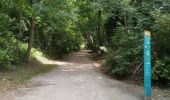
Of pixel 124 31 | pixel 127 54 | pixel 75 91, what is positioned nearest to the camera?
pixel 75 91

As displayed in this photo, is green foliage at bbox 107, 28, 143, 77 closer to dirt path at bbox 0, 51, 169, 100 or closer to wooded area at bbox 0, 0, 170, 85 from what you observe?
wooded area at bbox 0, 0, 170, 85

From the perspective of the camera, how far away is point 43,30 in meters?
24.6

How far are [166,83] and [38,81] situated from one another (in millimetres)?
5355

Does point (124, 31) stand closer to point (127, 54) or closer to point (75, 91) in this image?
point (127, 54)

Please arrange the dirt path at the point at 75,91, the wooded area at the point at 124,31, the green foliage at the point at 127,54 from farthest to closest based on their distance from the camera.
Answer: the green foliage at the point at 127,54 < the wooded area at the point at 124,31 < the dirt path at the point at 75,91

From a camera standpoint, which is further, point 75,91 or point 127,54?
point 127,54

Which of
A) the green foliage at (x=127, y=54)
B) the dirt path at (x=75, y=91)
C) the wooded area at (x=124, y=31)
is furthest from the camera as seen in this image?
the green foliage at (x=127, y=54)

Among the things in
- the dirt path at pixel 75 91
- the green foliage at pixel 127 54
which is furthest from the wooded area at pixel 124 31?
the dirt path at pixel 75 91

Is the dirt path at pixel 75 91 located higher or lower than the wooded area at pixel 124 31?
lower

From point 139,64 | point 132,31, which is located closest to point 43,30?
point 132,31

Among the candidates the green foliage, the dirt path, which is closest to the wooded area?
the green foliage

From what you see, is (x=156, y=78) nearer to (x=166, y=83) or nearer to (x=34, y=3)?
(x=166, y=83)

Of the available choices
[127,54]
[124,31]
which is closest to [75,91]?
[127,54]

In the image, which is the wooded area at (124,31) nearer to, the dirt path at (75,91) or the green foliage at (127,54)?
the green foliage at (127,54)
